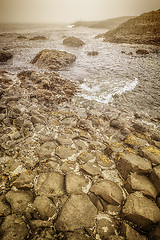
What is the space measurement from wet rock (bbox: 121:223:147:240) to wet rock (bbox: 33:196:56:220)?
3.73ft

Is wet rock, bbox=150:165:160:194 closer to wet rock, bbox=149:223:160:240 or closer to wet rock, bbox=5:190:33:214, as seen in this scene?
wet rock, bbox=149:223:160:240

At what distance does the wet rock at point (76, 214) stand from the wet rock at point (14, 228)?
19.3 inches

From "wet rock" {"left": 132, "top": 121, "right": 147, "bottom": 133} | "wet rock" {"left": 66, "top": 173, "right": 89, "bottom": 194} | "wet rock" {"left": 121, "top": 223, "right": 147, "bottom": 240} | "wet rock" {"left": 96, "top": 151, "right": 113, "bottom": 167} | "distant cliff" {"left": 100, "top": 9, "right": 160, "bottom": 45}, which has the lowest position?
"wet rock" {"left": 121, "top": 223, "right": 147, "bottom": 240}

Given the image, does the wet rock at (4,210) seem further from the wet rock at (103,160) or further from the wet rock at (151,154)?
the wet rock at (151,154)

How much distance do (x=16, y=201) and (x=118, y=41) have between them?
26.4m

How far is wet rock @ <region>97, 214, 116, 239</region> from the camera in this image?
1.77 m

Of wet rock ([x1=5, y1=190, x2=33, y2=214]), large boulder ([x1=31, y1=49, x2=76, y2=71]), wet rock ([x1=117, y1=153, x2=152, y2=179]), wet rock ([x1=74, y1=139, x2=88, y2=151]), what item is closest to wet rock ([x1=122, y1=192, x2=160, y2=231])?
wet rock ([x1=117, y1=153, x2=152, y2=179])

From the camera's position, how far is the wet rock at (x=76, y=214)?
1.79 meters

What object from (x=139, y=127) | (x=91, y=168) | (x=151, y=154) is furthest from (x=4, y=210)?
(x=139, y=127)

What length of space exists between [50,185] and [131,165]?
1.77 m

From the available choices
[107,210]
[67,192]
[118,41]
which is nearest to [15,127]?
[67,192]

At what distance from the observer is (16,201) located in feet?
6.48

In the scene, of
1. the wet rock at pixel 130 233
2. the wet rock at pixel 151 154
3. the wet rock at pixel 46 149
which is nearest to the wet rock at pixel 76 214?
the wet rock at pixel 130 233

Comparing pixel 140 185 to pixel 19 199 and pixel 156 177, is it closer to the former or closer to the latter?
pixel 156 177
